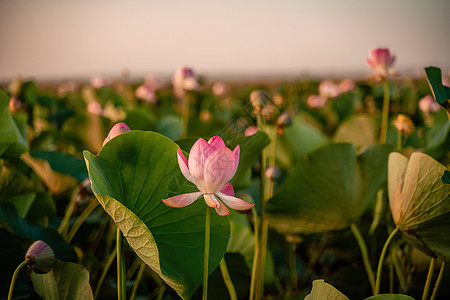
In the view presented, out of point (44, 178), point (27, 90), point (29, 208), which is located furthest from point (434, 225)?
point (27, 90)

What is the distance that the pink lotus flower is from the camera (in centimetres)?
57

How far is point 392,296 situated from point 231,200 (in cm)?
34

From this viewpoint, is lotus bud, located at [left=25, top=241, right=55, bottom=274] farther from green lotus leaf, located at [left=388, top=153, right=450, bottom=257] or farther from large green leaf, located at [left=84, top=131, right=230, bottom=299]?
green lotus leaf, located at [left=388, top=153, right=450, bottom=257]

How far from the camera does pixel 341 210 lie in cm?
109

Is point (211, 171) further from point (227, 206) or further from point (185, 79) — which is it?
point (185, 79)

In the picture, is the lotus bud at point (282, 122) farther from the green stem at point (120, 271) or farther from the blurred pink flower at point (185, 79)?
the blurred pink flower at point (185, 79)

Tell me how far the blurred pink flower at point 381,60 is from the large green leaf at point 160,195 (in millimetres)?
999

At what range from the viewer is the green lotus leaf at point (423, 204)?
0.79 metres

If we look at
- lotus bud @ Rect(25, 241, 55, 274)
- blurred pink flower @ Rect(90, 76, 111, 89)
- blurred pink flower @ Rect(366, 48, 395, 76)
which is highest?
blurred pink flower @ Rect(366, 48, 395, 76)

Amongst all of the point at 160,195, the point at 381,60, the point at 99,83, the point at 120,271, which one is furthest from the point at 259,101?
the point at 99,83

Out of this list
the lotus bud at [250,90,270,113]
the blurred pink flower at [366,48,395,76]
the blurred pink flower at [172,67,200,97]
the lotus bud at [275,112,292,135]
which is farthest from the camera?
the blurred pink flower at [172,67,200,97]

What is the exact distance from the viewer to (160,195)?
0.70 metres

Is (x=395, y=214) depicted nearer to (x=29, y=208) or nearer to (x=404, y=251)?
(x=404, y=251)

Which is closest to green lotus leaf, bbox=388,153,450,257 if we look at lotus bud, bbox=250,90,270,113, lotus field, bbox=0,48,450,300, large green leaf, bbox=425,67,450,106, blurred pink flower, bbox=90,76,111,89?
lotus field, bbox=0,48,450,300
